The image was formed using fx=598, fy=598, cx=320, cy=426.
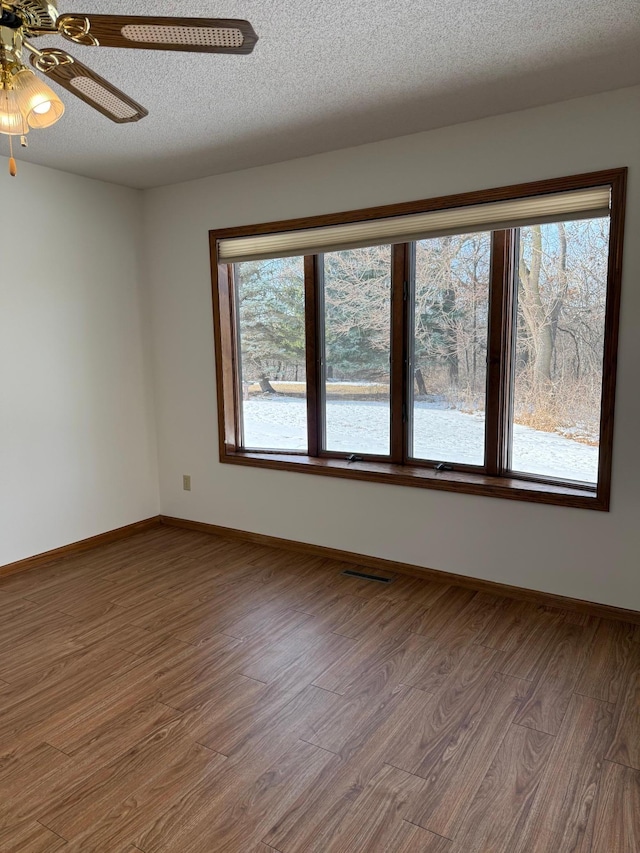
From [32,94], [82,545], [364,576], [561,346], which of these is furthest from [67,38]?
[82,545]

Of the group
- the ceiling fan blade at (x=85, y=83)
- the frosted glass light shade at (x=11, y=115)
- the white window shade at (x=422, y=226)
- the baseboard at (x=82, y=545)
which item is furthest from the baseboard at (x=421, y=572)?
the frosted glass light shade at (x=11, y=115)

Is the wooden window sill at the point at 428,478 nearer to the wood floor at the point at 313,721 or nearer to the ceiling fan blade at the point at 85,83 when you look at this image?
the wood floor at the point at 313,721

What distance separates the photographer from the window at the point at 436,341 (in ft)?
9.92

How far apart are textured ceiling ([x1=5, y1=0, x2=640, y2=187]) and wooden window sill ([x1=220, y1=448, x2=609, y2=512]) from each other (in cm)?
190

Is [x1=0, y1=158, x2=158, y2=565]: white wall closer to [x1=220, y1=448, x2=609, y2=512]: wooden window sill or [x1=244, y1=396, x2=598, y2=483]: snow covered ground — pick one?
[x1=220, y1=448, x2=609, y2=512]: wooden window sill

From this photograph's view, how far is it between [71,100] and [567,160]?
2.31m

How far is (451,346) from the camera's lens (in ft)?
11.4

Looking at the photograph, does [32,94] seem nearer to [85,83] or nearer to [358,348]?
[85,83]

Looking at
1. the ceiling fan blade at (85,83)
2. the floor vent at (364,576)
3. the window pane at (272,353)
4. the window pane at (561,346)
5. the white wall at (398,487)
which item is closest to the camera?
the ceiling fan blade at (85,83)

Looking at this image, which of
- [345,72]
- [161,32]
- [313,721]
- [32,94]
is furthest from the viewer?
[345,72]

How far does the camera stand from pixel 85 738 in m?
2.17

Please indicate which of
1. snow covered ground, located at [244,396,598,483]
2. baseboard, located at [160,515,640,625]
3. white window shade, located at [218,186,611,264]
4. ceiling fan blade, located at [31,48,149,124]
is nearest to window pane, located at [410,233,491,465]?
snow covered ground, located at [244,396,598,483]

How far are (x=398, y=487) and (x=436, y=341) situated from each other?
894 mm

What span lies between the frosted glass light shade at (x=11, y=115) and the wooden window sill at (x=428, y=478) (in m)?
2.55
